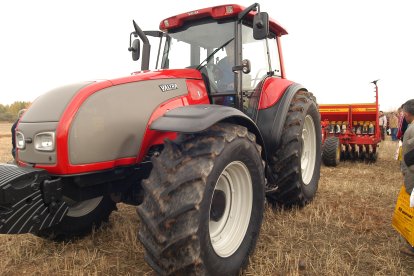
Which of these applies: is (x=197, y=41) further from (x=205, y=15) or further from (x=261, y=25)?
(x=261, y=25)

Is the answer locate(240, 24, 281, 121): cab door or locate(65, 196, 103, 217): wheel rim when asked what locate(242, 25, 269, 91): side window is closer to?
locate(240, 24, 281, 121): cab door

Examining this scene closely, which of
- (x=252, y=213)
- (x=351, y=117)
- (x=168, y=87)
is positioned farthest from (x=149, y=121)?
(x=351, y=117)

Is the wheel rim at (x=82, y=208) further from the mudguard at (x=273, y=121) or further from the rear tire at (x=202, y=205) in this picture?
the mudguard at (x=273, y=121)

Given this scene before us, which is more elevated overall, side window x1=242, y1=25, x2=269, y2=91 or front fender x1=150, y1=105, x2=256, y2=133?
side window x1=242, y1=25, x2=269, y2=91

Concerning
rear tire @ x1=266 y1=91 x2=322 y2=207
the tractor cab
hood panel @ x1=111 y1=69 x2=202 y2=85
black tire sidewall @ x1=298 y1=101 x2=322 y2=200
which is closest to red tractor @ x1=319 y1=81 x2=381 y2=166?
black tire sidewall @ x1=298 y1=101 x2=322 y2=200

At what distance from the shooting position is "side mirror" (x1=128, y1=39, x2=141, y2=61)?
4070 millimetres

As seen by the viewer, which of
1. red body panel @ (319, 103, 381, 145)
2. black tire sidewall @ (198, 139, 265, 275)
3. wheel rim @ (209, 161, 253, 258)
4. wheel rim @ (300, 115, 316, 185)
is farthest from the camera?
red body panel @ (319, 103, 381, 145)

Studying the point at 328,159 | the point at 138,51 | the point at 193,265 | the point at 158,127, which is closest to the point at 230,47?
the point at 138,51

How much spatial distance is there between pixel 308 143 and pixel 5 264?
3.77 meters

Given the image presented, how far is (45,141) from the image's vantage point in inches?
93.9

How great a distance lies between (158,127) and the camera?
96.0 inches

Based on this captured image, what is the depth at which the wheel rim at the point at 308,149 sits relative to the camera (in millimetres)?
4711

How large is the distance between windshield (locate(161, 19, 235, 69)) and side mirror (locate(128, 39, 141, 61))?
369 mm

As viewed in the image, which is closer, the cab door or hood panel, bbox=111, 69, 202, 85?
hood panel, bbox=111, 69, 202, 85
